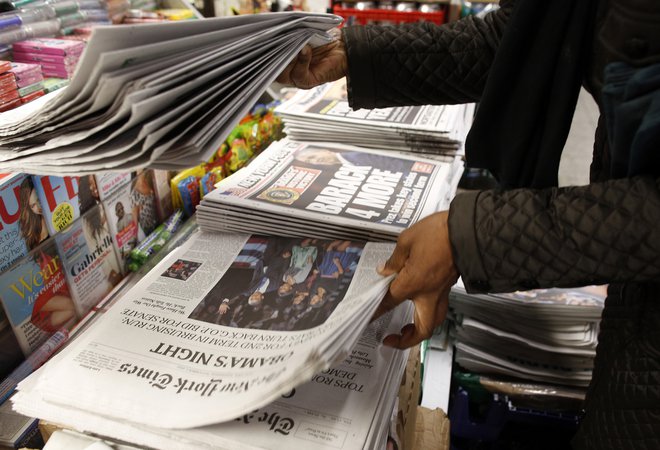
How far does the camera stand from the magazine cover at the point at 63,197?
798 millimetres

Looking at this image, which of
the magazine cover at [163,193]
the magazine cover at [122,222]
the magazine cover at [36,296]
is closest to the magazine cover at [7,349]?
the magazine cover at [36,296]

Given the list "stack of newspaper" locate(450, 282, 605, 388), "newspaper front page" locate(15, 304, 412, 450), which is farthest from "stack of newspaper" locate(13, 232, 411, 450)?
"stack of newspaper" locate(450, 282, 605, 388)

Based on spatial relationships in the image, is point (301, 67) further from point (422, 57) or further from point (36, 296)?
point (36, 296)

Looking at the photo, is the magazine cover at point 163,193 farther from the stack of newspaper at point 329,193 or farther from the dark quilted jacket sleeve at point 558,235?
the dark quilted jacket sleeve at point 558,235

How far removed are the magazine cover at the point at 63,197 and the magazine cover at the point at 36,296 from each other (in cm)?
4

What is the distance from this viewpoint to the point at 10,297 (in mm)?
756

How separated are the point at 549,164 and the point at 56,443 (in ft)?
2.48

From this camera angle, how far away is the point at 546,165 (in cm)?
73

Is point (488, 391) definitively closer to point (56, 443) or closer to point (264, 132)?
point (264, 132)

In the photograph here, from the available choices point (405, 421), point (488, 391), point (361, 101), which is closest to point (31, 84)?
point (361, 101)

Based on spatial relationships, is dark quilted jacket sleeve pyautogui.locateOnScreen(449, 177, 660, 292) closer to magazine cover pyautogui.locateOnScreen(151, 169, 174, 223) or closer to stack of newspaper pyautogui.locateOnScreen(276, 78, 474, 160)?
stack of newspaper pyautogui.locateOnScreen(276, 78, 474, 160)

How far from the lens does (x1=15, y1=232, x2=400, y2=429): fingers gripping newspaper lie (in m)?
0.52

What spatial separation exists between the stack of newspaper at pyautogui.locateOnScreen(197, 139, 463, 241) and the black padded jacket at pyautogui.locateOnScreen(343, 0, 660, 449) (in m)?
0.16

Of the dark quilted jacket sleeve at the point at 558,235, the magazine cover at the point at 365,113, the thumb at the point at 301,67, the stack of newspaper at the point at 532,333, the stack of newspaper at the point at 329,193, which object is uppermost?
the thumb at the point at 301,67
